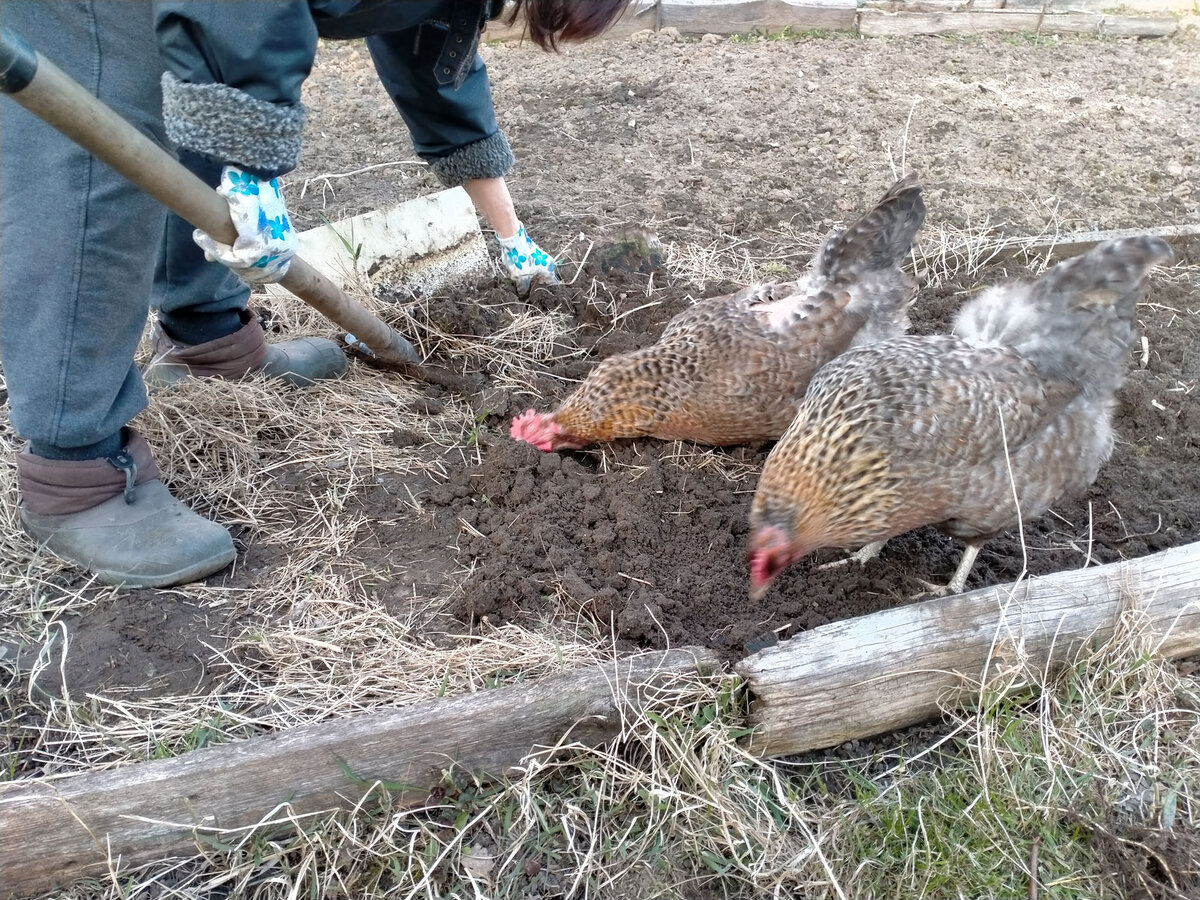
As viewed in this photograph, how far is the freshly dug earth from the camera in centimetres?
237

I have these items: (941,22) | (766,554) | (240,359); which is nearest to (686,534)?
(766,554)

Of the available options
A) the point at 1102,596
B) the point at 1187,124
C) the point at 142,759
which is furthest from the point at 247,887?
the point at 1187,124

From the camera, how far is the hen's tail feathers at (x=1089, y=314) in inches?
92.0

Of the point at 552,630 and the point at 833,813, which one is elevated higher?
the point at 552,630

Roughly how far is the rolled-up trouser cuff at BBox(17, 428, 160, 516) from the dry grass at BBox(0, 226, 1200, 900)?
0.67 ft

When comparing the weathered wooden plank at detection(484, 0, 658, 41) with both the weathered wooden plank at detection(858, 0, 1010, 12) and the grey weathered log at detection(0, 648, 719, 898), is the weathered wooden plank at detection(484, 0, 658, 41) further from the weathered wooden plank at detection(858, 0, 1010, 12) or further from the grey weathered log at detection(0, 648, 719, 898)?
the grey weathered log at detection(0, 648, 719, 898)

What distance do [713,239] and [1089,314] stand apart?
6.50ft

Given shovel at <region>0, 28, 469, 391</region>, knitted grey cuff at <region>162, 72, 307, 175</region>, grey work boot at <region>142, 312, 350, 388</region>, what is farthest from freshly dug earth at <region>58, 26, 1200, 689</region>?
knitted grey cuff at <region>162, 72, 307, 175</region>

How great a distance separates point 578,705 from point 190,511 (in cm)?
140

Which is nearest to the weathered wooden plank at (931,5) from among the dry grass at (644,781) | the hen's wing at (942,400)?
the hen's wing at (942,400)

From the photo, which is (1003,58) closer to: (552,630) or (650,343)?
(650,343)

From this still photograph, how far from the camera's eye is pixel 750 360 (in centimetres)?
283

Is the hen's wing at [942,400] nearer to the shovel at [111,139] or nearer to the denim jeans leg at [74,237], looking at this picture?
the shovel at [111,139]

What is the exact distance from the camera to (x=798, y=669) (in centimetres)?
181
